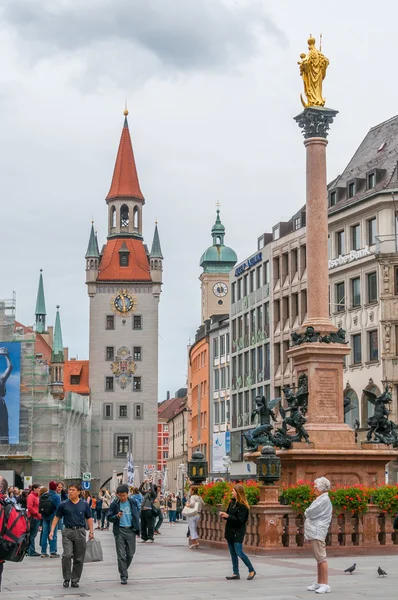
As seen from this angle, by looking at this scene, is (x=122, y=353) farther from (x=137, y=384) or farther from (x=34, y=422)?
(x=34, y=422)

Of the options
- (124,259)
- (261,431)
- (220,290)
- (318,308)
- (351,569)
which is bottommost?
(351,569)

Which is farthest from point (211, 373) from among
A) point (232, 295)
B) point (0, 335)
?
point (0, 335)

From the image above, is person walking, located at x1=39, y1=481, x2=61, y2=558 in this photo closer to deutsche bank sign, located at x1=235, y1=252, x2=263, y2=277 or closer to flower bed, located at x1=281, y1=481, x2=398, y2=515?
flower bed, located at x1=281, y1=481, x2=398, y2=515

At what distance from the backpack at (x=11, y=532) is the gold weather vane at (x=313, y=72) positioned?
64.7 feet

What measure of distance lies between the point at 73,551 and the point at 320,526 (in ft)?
13.1

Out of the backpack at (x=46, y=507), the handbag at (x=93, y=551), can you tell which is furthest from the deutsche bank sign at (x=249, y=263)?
the handbag at (x=93, y=551)

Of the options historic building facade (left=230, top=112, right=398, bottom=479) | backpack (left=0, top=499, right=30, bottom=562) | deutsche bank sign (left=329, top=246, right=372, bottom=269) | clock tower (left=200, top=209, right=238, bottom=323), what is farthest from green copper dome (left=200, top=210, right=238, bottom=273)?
backpack (left=0, top=499, right=30, bottom=562)

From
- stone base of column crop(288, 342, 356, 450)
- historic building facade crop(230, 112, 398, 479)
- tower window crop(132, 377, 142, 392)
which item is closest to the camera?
stone base of column crop(288, 342, 356, 450)

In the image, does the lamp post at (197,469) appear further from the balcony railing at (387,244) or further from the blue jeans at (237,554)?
the balcony railing at (387,244)

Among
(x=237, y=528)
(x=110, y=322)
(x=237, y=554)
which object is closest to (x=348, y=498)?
(x=237, y=554)

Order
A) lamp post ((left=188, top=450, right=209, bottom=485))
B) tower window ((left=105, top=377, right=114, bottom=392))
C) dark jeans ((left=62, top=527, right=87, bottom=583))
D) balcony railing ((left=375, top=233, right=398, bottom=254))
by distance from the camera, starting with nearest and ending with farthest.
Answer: dark jeans ((left=62, top=527, right=87, bottom=583)) → lamp post ((left=188, top=450, right=209, bottom=485)) → balcony railing ((left=375, top=233, right=398, bottom=254)) → tower window ((left=105, top=377, right=114, bottom=392))

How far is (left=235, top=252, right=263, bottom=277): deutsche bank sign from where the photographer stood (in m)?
77.9

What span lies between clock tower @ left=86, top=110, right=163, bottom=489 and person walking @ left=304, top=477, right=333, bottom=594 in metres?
101

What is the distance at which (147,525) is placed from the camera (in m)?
35.4
